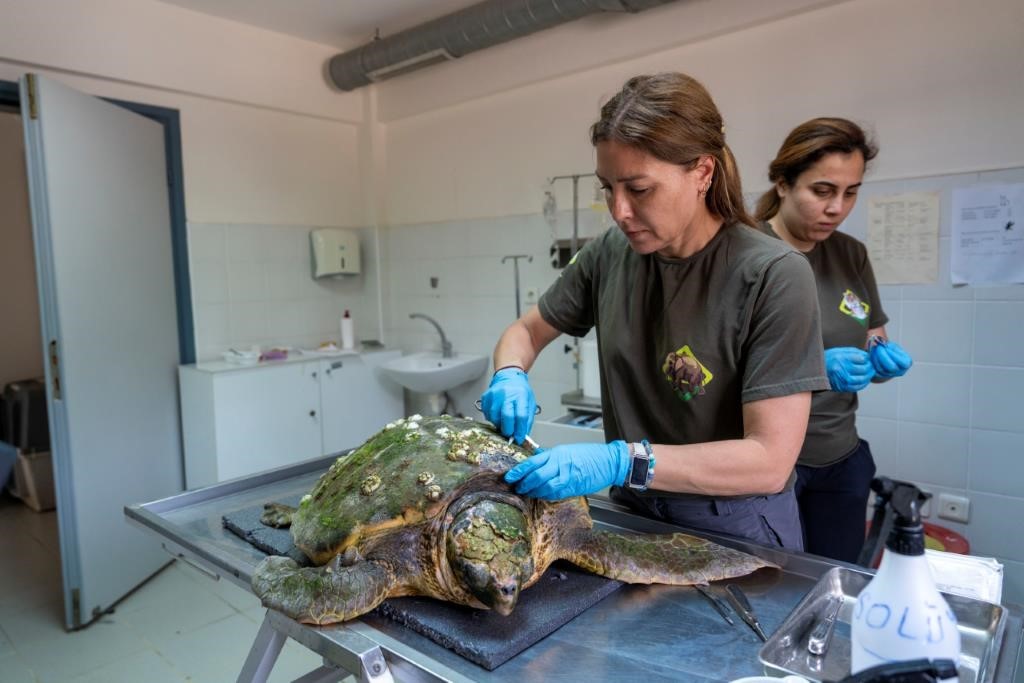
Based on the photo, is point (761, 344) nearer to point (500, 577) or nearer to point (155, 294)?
point (500, 577)

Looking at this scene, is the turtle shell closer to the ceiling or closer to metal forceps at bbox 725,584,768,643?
metal forceps at bbox 725,584,768,643

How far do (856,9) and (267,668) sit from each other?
9.46ft

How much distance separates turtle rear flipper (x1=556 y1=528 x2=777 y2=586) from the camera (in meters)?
1.17

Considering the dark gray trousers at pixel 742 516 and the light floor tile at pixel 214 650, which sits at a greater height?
the dark gray trousers at pixel 742 516

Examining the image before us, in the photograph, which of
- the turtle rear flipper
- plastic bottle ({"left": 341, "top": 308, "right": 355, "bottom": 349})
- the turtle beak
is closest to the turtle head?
the turtle beak

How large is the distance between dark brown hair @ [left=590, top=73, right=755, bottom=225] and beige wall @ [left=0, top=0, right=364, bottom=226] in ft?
10.1

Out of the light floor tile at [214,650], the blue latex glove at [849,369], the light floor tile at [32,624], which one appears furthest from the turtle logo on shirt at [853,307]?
the light floor tile at [32,624]

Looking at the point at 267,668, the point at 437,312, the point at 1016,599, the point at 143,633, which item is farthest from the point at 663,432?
the point at 437,312

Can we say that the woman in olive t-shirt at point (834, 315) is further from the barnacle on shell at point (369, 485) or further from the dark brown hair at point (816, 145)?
the barnacle on shell at point (369, 485)

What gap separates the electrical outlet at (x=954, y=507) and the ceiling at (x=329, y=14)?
305cm

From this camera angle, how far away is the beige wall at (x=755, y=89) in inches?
91.7

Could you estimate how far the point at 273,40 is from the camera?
3881 millimetres

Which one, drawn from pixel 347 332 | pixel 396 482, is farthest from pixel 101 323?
pixel 396 482

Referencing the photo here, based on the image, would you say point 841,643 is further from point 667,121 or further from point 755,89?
point 755,89
